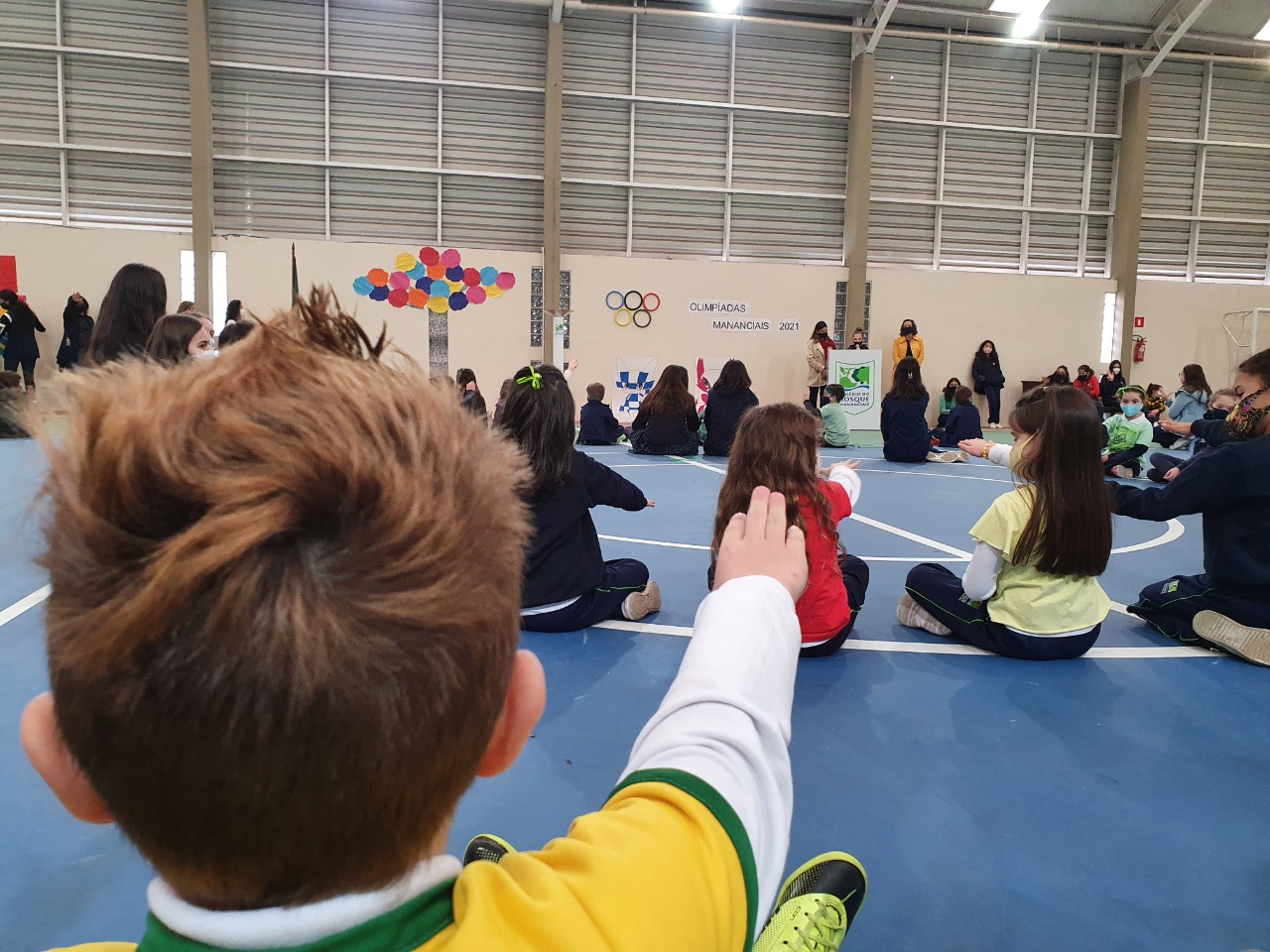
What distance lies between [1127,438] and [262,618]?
8576mm

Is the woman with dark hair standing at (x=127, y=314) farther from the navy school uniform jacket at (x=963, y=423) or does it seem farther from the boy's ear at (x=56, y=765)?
the navy school uniform jacket at (x=963, y=423)

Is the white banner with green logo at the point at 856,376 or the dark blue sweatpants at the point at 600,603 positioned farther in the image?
the white banner with green logo at the point at 856,376

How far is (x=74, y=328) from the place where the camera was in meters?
11.2

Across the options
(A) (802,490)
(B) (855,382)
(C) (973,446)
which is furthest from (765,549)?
(B) (855,382)

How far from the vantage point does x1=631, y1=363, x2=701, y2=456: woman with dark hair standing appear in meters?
9.10

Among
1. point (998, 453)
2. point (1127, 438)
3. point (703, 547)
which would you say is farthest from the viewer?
point (1127, 438)

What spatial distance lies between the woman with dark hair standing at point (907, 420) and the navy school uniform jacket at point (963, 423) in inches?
47.9

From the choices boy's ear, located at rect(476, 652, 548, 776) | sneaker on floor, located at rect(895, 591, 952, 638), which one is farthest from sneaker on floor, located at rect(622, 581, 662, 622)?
boy's ear, located at rect(476, 652, 548, 776)

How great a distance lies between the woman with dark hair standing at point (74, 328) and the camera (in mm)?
11102

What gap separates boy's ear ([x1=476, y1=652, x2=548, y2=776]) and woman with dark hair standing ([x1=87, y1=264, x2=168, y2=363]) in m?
3.12

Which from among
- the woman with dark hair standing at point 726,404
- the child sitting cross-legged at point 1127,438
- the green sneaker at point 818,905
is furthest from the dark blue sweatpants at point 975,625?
the woman with dark hair standing at point 726,404

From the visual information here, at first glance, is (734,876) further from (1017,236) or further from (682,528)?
(1017,236)

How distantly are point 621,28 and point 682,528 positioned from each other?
10.5 meters

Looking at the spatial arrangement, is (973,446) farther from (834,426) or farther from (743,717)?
(834,426)
